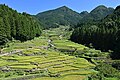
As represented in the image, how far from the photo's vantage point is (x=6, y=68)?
→ 4000cm

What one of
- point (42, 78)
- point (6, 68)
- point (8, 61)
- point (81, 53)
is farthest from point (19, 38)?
point (42, 78)

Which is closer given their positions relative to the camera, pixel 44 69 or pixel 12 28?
pixel 44 69

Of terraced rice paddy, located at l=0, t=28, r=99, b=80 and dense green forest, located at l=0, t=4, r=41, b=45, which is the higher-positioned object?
dense green forest, located at l=0, t=4, r=41, b=45

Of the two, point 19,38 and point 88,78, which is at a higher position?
point 19,38

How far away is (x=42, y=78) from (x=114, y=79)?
30.4 feet

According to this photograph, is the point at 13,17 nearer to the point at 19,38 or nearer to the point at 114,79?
the point at 19,38

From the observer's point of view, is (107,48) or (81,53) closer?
(81,53)

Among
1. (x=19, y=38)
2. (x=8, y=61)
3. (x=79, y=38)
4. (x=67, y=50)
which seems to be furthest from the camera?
(x=79, y=38)

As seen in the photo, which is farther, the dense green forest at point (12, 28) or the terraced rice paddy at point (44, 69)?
the dense green forest at point (12, 28)

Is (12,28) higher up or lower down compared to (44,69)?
higher up

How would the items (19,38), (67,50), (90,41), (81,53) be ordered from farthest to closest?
1. (90,41)
2. (19,38)
3. (67,50)
4. (81,53)

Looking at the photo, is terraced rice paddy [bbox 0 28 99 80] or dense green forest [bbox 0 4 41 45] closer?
terraced rice paddy [bbox 0 28 99 80]

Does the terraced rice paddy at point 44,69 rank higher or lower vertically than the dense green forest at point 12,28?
lower

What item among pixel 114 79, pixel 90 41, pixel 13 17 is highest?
pixel 13 17
